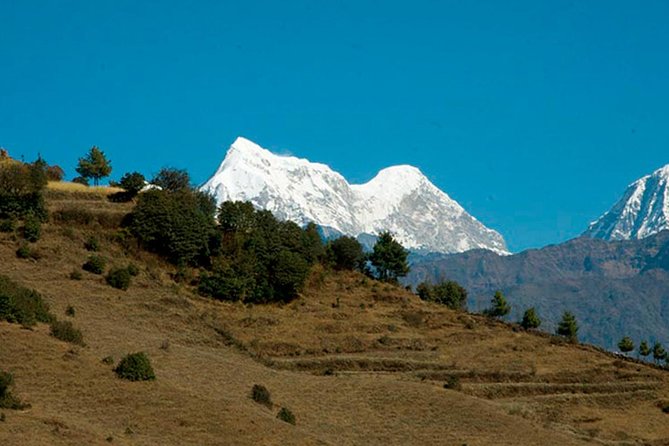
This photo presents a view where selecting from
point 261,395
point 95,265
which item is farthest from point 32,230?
point 261,395

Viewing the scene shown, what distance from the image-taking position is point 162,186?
145 m

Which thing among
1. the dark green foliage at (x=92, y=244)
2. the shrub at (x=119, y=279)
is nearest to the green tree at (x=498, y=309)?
the dark green foliage at (x=92, y=244)

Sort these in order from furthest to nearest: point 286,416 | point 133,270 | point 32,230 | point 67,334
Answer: point 32,230 → point 133,270 → point 67,334 → point 286,416

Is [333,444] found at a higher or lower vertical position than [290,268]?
lower

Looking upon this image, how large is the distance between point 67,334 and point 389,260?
9323 cm

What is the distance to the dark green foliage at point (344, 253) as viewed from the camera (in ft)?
471

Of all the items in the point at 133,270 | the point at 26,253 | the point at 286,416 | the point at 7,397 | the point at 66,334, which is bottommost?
the point at 7,397

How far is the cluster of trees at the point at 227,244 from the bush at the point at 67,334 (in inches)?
1592

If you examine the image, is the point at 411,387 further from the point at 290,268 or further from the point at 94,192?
the point at 94,192

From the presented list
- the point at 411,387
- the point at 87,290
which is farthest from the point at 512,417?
the point at 87,290

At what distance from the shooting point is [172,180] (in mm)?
146875

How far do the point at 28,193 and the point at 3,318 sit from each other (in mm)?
50454

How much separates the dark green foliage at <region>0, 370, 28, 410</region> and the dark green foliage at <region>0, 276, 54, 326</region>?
Result: 1808 centimetres

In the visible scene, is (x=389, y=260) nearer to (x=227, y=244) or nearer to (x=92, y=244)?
(x=227, y=244)
